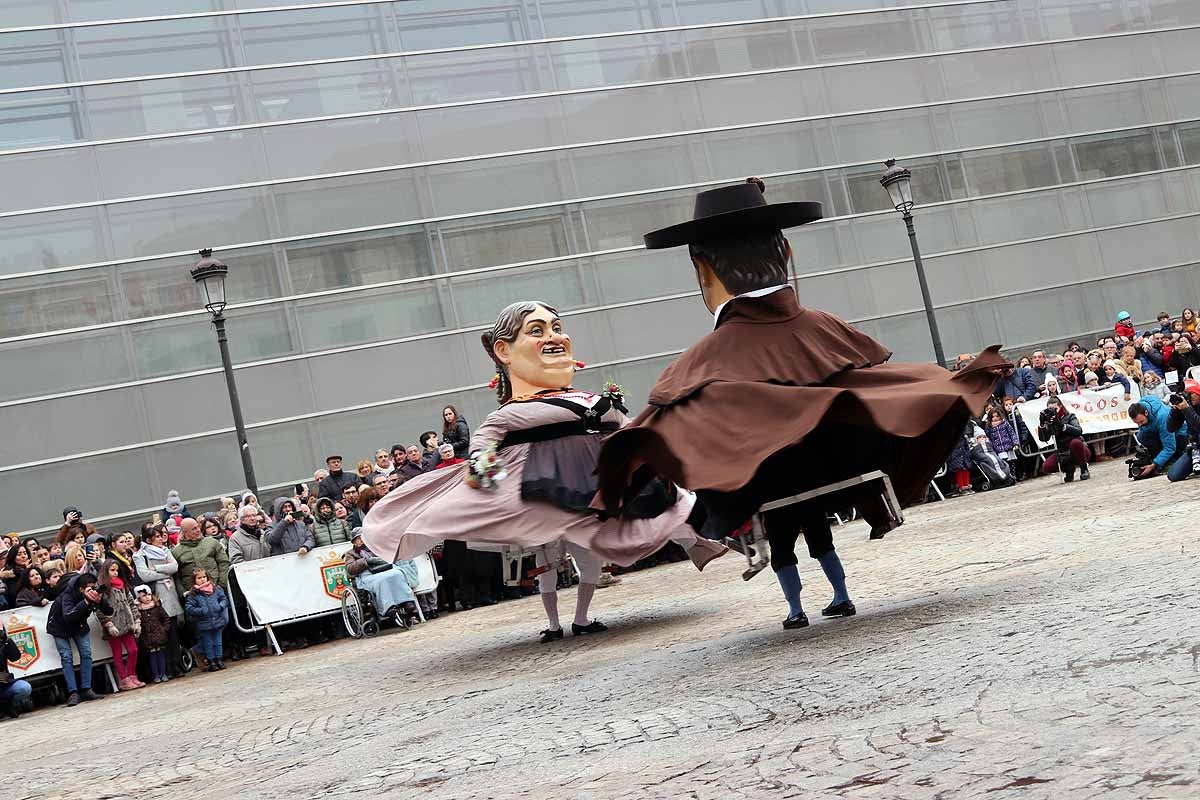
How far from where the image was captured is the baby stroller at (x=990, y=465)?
19.6m

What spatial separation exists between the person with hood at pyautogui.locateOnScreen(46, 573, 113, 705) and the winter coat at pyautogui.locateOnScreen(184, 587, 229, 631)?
3.14ft

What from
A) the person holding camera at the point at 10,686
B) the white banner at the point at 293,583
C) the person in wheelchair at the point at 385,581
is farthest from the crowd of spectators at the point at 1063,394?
the person holding camera at the point at 10,686

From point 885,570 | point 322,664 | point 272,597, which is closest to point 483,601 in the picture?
point 272,597

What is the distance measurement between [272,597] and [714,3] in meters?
18.2

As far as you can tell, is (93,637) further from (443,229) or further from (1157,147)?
(1157,147)

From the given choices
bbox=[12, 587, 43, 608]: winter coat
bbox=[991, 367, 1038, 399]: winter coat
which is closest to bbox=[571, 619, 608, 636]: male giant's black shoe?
bbox=[12, 587, 43, 608]: winter coat

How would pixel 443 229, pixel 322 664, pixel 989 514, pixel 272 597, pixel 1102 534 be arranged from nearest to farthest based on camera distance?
1. pixel 1102 534
2. pixel 322 664
3. pixel 989 514
4. pixel 272 597
5. pixel 443 229

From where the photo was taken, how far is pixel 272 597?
15352mm

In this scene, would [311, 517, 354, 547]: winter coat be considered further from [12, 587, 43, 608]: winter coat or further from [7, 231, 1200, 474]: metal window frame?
[7, 231, 1200, 474]: metal window frame

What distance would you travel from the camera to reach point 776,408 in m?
7.14

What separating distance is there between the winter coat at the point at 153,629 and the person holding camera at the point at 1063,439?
10685 millimetres

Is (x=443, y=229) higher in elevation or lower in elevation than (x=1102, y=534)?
higher

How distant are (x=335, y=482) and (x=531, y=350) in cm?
765

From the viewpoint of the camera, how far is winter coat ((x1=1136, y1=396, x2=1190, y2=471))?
47.9 feet
